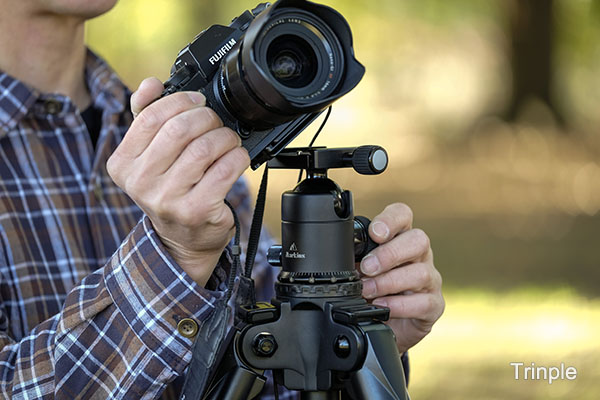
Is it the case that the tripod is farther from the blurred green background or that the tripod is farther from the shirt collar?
the blurred green background

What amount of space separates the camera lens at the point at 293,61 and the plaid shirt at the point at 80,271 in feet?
0.78

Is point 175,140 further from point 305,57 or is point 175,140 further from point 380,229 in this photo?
point 380,229

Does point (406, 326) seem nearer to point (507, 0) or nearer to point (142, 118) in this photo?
point (142, 118)

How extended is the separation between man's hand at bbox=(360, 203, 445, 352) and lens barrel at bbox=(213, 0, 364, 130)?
25 centimetres

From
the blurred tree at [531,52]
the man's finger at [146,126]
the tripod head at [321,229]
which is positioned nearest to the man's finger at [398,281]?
the tripod head at [321,229]

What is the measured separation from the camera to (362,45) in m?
→ 5.29

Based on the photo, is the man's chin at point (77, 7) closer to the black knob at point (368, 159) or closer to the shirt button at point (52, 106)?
the shirt button at point (52, 106)

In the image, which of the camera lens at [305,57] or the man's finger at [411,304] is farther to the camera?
the man's finger at [411,304]

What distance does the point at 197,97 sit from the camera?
852mm

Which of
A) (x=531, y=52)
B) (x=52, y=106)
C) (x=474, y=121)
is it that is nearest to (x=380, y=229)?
(x=52, y=106)

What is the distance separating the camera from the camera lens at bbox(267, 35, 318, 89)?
801 millimetres

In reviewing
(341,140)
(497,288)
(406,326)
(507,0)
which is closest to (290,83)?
(406,326)

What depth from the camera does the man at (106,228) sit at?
0.82m

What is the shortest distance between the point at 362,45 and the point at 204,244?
4582 millimetres
